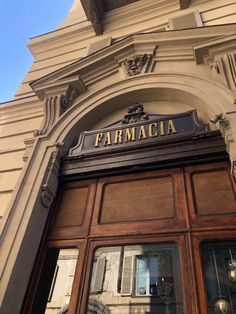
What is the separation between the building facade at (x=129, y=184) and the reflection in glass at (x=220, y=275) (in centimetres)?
1

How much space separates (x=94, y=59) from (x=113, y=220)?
143 inches

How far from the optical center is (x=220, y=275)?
302 cm

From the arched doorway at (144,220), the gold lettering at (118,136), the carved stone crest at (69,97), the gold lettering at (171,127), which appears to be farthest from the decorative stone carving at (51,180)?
the gold lettering at (171,127)

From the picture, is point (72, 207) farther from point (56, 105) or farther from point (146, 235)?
point (56, 105)

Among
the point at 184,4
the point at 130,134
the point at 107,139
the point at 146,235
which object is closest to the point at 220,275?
the point at 146,235

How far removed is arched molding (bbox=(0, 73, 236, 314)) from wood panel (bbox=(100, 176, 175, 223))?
3.32 feet

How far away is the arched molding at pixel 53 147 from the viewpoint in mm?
3398

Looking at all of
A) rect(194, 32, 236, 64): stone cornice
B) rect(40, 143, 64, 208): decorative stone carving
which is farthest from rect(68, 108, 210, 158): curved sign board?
rect(194, 32, 236, 64): stone cornice

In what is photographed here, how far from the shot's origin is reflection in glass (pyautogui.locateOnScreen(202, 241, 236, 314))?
9.05 feet

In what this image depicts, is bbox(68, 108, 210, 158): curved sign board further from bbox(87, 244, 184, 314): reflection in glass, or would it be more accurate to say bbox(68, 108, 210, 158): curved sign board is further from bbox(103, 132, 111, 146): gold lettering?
bbox(87, 244, 184, 314): reflection in glass

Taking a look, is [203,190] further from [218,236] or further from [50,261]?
[50,261]

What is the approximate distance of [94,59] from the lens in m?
5.65

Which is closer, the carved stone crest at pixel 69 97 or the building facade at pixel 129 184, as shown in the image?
the building facade at pixel 129 184

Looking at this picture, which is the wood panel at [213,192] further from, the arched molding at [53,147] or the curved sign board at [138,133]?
the curved sign board at [138,133]
